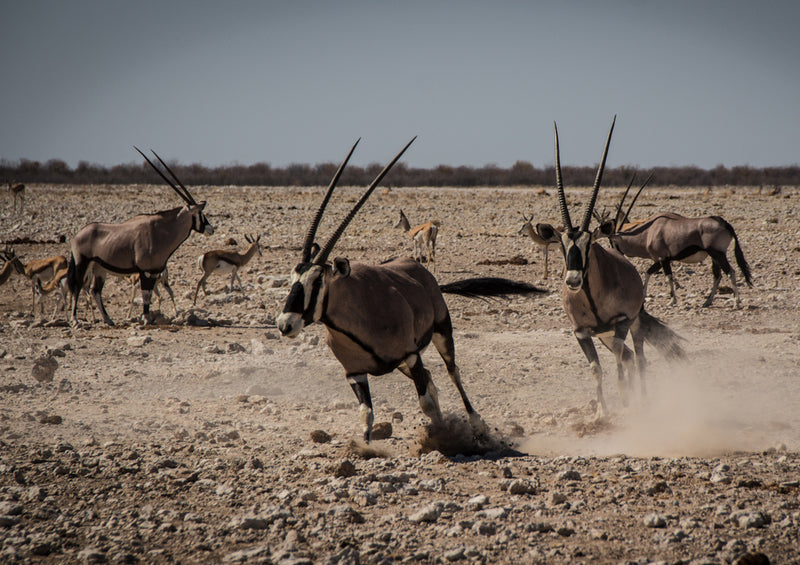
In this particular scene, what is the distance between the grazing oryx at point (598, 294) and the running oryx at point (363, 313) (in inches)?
62.0

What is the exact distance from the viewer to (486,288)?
7.98 meters

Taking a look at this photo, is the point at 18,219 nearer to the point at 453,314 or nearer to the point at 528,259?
the point at 528,259

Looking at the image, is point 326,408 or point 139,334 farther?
point 139,334

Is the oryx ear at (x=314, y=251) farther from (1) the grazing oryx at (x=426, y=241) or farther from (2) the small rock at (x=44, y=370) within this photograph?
(1) the grazing oryx at (x=426, y=241)

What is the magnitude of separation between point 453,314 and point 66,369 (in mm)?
5954

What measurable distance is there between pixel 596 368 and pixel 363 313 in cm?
274

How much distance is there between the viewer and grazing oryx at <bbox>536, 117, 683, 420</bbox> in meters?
7.38

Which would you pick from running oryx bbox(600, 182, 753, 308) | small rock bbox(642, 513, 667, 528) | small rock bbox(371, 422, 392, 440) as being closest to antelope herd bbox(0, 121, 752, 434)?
small rock bbox(371, 422, 392, 440)

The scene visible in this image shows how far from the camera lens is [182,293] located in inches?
657

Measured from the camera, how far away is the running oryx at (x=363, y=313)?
5684 mm

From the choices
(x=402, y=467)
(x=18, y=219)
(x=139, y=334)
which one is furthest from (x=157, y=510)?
(x=18, y=219)

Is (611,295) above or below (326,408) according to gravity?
above

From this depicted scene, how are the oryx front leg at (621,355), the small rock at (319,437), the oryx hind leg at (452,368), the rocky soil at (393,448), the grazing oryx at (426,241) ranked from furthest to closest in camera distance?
the grazing oryx at (426,241) < the oryx front leg at (621,355) < the oryx hind leg at (452,368) < the small rock at (319,437) < the rocky soil at (393,448)

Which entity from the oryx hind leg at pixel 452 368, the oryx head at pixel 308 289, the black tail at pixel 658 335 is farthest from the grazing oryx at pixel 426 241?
the oryx head at pixel 308 289
